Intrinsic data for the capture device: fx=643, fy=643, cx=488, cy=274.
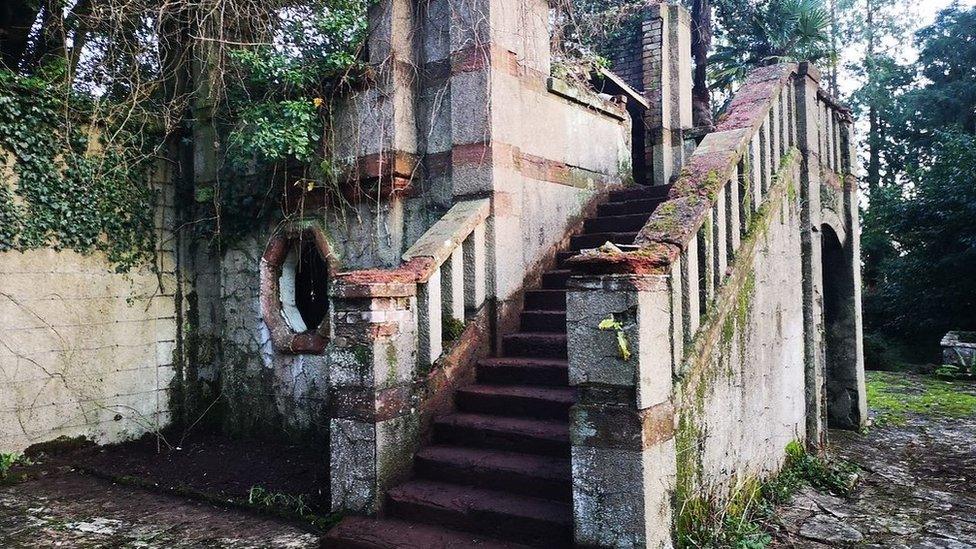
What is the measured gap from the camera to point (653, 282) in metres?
3.56

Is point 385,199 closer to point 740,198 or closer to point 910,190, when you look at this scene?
point 740,198

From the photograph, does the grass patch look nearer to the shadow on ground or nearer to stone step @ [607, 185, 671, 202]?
stone step @ [607, 185, 671, 202]

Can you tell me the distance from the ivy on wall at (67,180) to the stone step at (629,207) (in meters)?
5.04

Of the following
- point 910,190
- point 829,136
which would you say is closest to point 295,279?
point 829,136

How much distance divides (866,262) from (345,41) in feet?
67.0

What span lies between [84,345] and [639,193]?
6.08 metres

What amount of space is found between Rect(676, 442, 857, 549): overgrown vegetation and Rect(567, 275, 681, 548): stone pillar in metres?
0.43

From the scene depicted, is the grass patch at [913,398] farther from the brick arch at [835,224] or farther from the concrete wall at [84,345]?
the concrete wall at [84,345]

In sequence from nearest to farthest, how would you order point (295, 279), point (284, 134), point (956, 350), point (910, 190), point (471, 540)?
1. point (471, 540)
2. point (284, 134)
3. point (295, 279)
4. point (956, 350)
5. point (910, 190)

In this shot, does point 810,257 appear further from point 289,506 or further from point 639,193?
point 289,506

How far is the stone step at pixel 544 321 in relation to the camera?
5.52 meters

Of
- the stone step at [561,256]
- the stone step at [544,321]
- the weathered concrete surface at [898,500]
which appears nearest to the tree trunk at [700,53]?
the weathered concrete surface at [898,500]

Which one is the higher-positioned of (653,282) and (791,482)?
(653,282)

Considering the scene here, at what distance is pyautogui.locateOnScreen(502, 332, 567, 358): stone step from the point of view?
5234 millimetres
